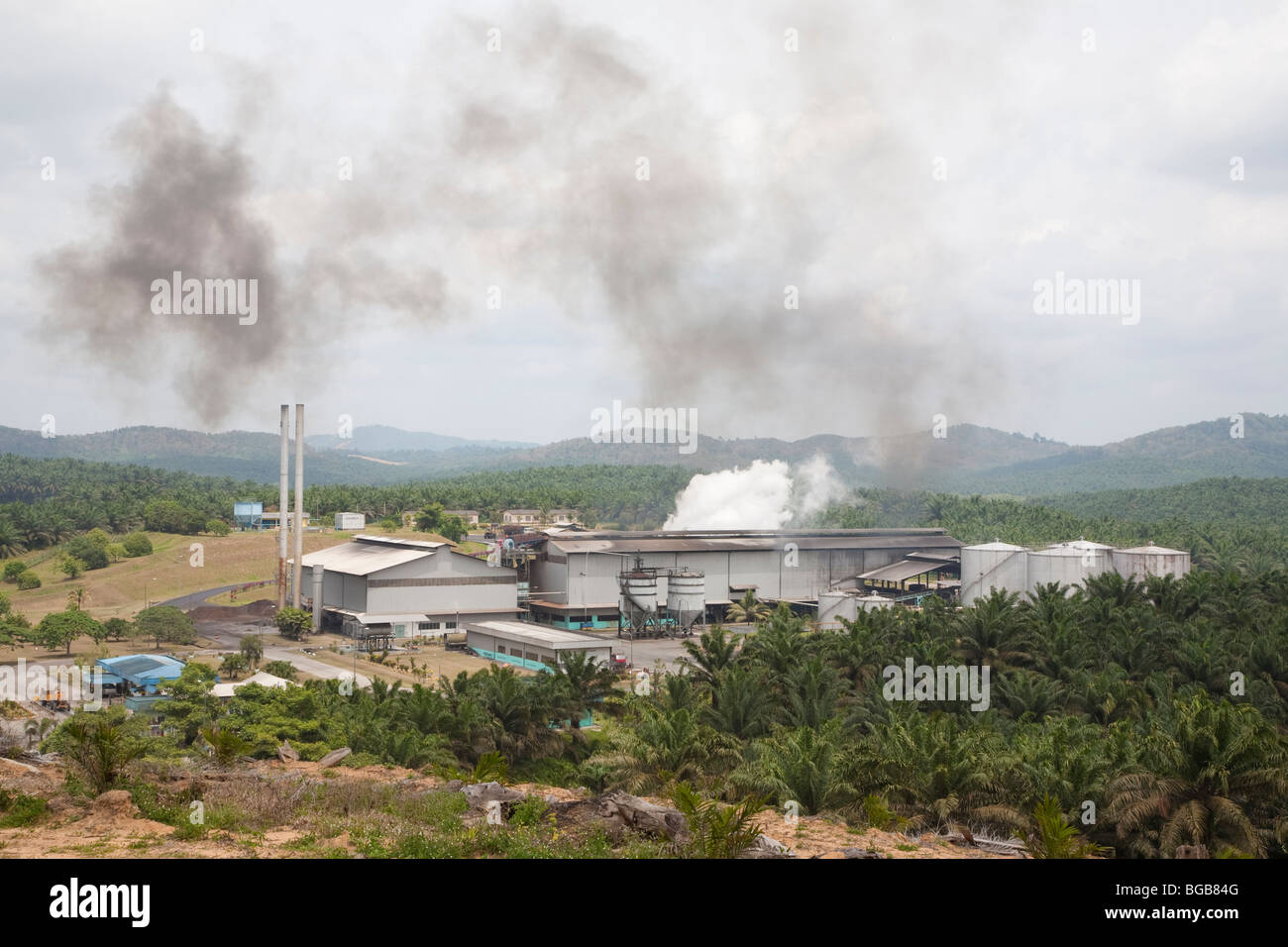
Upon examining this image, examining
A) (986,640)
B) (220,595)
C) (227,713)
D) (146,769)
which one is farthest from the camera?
(220,595)

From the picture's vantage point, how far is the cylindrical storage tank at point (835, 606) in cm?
6600

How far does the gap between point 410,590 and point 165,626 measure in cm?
1444

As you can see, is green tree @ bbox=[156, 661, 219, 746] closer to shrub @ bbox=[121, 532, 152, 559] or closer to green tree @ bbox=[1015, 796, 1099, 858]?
green tree @ bbox=[1015, 796, 1099, 858]

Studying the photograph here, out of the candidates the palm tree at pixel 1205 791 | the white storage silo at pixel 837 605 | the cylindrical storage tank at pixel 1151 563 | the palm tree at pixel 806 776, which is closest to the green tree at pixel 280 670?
the palm tree at pixel 806 776

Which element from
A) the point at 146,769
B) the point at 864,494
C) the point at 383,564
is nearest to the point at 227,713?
the point at 146,769

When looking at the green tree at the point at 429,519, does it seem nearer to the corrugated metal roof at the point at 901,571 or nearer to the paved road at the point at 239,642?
the paved road at the point at 239,642

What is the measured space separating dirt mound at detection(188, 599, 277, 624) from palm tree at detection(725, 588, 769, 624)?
31404 mm

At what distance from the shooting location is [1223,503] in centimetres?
17850

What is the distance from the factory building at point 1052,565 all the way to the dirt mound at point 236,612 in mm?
48073

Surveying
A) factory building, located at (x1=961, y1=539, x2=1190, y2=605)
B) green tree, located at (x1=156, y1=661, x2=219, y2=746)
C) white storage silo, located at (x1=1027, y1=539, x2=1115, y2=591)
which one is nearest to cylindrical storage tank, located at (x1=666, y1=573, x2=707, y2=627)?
factory building, located at (x1=961, y1=539, x2=1190, y2=605)

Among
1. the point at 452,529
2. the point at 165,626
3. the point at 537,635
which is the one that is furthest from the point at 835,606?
the point at 452,529

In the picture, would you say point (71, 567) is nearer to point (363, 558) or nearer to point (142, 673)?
point (363, 558)
